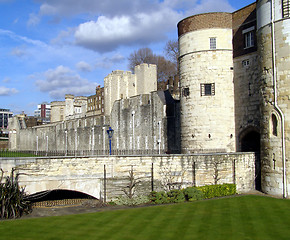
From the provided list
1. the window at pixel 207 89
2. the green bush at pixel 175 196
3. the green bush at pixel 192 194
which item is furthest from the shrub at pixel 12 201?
the window at pixel 207 89

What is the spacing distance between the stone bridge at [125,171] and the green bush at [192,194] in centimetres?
117

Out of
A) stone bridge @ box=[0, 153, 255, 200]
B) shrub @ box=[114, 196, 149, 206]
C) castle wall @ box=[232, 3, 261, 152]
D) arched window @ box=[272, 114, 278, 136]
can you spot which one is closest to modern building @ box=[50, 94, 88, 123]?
castle wall @ box=[232, 3, 261, 152]

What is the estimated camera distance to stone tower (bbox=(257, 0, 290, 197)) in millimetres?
17859

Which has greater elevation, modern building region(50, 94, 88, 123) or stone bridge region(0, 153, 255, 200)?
modern building region(50, 94, 88, 123)

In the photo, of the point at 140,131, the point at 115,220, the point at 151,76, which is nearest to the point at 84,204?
the point at 115,220

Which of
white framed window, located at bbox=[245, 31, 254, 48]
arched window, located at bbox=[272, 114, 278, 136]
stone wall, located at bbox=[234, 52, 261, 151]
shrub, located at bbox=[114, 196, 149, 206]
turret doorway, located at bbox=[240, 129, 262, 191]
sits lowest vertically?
shrub, located at bbox=[114, 196, 149, 206]

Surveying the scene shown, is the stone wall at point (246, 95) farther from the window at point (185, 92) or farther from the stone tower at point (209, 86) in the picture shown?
the window at point (185, 92)

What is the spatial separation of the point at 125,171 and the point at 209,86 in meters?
9.37

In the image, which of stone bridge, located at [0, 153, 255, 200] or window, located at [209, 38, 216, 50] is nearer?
stone bridge, located at [0, 153, 255, 200]

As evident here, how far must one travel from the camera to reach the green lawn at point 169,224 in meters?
10.7

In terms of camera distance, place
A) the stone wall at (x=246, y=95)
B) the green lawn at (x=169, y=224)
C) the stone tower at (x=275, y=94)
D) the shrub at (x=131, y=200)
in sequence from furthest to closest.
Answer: the stone wall at (x=246, y=95) < the stone tower at (x=275, y=94) < the shrub at (x=131, y=200) < the green lawn at (x=169, y=224)

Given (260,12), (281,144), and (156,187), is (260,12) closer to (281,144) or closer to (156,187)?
(281,144)

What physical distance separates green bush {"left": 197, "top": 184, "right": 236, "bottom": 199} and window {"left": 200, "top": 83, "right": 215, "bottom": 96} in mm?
6922

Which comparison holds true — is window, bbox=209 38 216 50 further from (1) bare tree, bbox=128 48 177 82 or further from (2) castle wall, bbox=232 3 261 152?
(1) bare tree, bbox=128 48 177 82
